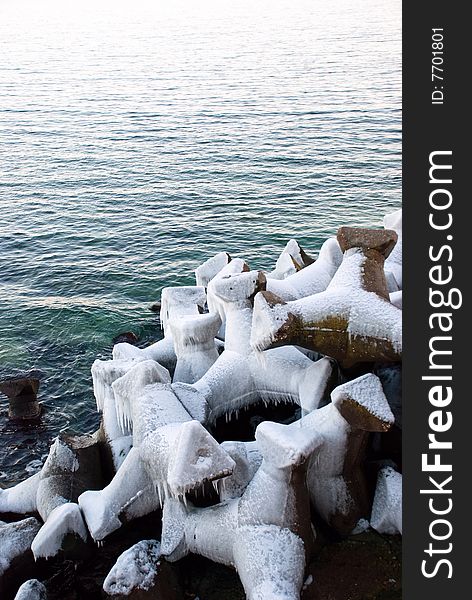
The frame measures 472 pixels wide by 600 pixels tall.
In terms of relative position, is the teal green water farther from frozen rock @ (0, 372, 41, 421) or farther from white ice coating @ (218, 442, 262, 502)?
white ice coating @ (218, 442, 262, 502)

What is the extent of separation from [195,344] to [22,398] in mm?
4877

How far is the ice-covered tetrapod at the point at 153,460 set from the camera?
26.3ft

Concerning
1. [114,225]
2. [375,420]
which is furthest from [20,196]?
[375,420]

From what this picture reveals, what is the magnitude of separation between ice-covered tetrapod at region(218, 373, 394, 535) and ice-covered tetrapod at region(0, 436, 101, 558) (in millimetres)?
2181

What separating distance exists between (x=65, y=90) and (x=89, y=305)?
33.4 metres

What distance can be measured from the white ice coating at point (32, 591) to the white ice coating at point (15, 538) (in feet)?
1.71

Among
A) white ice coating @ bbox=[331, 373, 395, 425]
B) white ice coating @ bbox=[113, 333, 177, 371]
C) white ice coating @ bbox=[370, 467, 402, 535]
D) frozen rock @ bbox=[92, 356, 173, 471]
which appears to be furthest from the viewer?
white ice coating @ bbox=[113, 333, 177, 371]

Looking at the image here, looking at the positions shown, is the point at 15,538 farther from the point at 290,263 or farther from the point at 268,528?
the point at 290,263

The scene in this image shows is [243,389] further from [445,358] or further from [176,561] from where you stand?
[445,358]

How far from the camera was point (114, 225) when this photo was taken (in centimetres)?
2477

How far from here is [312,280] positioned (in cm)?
1151

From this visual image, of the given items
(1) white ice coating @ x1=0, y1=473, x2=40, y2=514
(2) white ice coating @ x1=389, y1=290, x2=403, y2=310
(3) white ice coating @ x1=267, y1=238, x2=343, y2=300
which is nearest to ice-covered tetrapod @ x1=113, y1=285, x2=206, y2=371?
(3) white ice coating @ x1=267, y1=238, x2=343, y2=300

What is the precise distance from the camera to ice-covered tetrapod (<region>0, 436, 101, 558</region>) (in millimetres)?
9008

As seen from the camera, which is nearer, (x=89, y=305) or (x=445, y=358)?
(x=445, y=358)
